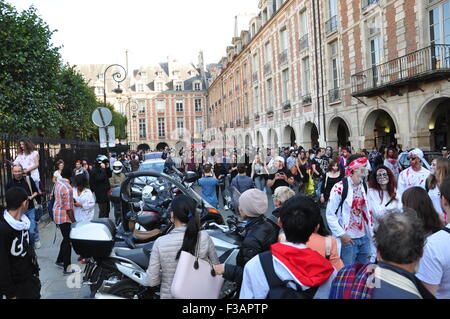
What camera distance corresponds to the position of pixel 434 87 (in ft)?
43.4

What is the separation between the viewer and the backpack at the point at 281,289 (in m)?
2.06

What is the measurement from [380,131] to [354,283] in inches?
741

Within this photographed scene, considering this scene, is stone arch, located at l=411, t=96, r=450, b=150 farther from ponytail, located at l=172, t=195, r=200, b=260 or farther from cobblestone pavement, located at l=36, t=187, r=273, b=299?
ponytail, located at l=172, t=195, r=200, b=260

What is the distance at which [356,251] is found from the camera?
15.5 feet

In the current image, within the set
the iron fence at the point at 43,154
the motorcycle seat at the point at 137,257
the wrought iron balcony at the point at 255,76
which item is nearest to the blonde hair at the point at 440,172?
the motorcycle seat at the point at 137,257

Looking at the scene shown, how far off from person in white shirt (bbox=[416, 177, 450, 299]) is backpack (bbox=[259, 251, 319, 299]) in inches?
29.1

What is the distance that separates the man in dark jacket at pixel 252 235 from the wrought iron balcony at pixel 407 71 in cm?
1155

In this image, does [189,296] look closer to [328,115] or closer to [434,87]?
[434,87]

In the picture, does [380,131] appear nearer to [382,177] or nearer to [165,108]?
[382,177]

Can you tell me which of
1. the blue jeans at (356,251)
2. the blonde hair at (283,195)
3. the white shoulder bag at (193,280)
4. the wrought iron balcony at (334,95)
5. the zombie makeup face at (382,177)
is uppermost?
the wrought iron balcony at (334,95)

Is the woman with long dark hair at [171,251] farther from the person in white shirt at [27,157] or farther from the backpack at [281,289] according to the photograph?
the person in white shirt at [27,157]

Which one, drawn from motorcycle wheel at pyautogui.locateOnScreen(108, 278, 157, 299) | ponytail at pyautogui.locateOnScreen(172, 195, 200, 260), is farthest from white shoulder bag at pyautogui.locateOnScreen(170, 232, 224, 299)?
motorcycle wheel at pyautogui.locateOnScreen(108, 278, 157, 299)

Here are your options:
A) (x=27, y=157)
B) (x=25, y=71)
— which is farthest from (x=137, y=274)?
(x=25, y=71)

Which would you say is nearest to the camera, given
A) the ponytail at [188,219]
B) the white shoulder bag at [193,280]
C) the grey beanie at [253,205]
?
the white shoulder bag at [193,280]
